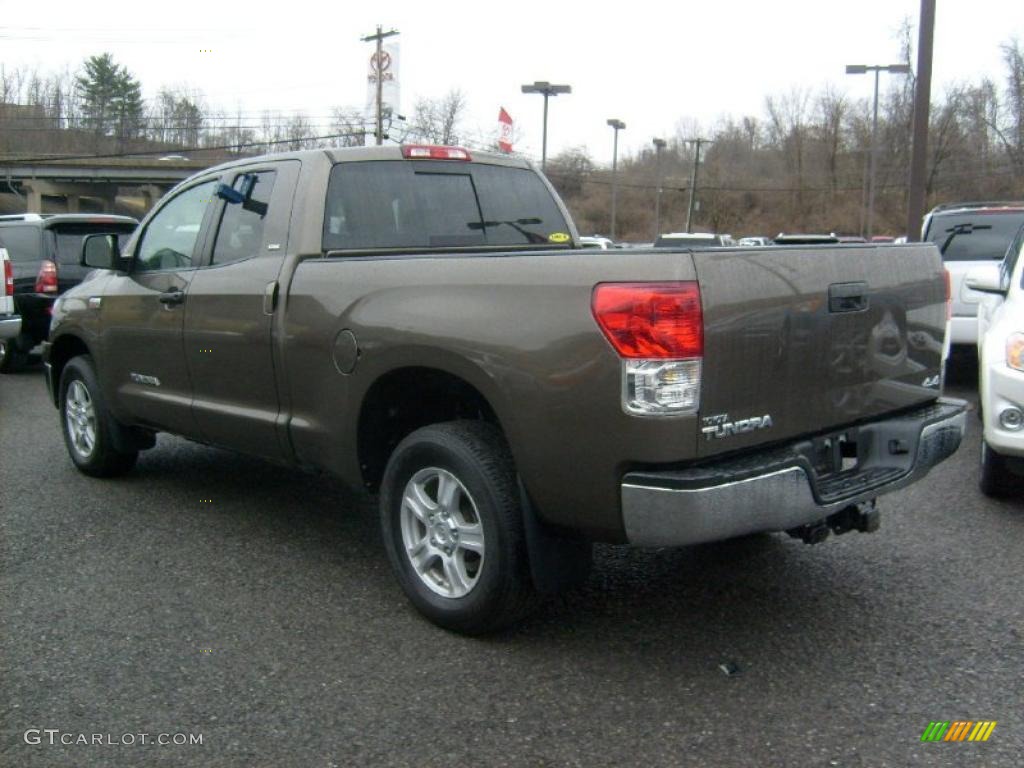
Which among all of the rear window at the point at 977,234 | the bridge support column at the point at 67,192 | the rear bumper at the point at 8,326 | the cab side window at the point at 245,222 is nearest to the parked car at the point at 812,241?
the cab side window at the point at 245,222

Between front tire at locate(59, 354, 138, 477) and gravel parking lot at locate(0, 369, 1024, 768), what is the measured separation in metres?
0.76

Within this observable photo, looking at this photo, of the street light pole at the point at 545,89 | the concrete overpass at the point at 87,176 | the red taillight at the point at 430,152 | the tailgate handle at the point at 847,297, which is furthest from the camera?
the concrete overpass at the point at 87,176

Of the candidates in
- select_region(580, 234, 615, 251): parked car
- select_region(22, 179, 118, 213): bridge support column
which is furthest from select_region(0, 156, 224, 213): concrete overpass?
select_region(580, 234, 615, 251): parked car

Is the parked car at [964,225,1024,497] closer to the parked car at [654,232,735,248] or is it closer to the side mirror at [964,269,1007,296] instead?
the side mirror at [964,269,1007,296]

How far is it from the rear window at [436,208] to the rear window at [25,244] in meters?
8.51

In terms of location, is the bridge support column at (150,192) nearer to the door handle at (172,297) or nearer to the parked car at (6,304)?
the parked car at (6,304)

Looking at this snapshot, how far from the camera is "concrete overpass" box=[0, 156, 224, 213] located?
6241cm

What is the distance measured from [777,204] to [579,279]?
83452mm

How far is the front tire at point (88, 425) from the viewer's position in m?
5.95

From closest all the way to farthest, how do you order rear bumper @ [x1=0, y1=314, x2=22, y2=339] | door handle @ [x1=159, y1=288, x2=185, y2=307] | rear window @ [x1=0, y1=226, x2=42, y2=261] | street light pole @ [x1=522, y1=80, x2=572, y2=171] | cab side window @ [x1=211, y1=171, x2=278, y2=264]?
cab side window @ [x1=211, y1=171, x2=278, y2=264]
door handle @ [x1=159, y1=288, x2=185, y2=307]
rear bumper @ [x1=0, y1=314, x2=22, y2=339]
rear window @ [x1=0, y1=226, x2=42, y2=261]
street light pole @ [x1=522, y1=80, x2=572, y2=171]

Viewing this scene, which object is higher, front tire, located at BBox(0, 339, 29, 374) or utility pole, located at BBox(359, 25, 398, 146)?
utility pole, located at BBox(359, 25, 398, 146)

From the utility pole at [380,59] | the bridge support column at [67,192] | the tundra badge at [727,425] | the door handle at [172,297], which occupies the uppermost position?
the utility pole at [380,59]

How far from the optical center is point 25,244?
11664 millimetres

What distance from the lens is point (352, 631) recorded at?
381 cm
